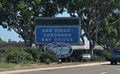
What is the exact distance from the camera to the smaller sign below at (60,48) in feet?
151

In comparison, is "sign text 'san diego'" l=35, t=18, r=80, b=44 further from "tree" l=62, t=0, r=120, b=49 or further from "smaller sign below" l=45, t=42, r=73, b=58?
"tree" l=62, t=0, r=120, b=49

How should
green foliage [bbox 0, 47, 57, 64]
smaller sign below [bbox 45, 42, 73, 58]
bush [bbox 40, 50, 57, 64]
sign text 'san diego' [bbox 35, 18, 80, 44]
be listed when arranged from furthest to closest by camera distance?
sign text 'san diego' [bbox 35, 18, 80, 44], smaller sign below [bbox 45, 42, 73, 58], bush [bbox 40, 50, 57, 64], green foliage [bbox 0, 47, 57, 64]

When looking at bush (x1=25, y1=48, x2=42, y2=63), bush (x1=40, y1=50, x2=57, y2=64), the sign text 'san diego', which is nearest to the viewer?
bush (x1=25, y1=48, x2=42, y2=63)

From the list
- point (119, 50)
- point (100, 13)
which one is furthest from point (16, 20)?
point (119, 50)

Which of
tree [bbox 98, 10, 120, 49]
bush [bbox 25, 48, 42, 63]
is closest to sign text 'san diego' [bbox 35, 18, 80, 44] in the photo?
bush [bbox 25, 48, 42, 63]

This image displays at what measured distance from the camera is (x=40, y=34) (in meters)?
Result: 46.7

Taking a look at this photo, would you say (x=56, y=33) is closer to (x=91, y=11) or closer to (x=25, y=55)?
(x=25, y=55)

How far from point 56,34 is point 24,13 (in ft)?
36.3

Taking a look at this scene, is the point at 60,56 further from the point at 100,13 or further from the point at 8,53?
the point at 100,13

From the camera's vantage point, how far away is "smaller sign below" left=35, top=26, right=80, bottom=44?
153 ft

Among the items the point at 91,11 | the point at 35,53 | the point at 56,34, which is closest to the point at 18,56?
the point at 35,53

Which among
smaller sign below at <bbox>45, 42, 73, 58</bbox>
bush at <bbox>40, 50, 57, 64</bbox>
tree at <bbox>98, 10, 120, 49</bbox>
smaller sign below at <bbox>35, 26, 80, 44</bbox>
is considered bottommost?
bush at <bbox>40, 50, 57, 64</bbox>

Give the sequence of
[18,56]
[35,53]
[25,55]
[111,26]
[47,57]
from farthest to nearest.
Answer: [111,26], [47,57], [35,53], [25,55], [18,56]

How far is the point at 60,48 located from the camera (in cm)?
4662
